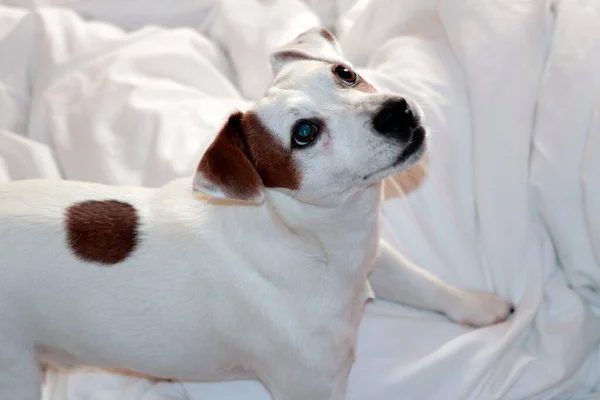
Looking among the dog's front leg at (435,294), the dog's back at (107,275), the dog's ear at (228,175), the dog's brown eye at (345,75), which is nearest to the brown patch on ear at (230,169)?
the dog's ear at (228,175)

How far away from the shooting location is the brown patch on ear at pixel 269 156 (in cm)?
197

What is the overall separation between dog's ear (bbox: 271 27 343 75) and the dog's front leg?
27.7 inches

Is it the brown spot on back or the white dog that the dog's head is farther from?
the brown spot on back

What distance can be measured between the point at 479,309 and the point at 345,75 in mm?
1008

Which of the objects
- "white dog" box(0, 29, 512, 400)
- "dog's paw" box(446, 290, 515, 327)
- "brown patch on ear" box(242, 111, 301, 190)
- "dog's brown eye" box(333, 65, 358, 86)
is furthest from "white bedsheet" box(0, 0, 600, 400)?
"brown patch on ear" box(242, 111, 301, 190)

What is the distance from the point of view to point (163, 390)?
2.49m

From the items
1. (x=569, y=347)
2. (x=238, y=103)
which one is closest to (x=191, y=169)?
(x=238, y=103)

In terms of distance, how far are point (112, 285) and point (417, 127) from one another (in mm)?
993

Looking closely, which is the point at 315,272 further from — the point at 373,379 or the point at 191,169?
the point at 191,169

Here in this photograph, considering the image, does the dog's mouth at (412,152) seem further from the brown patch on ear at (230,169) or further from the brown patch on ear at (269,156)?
the brown patch on ear at (230,169)

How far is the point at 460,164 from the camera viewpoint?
262 cm

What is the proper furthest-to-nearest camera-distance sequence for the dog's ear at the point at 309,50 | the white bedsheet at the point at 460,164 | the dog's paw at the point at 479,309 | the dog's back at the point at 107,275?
1. the dog's paw at the point at 479,309
2. the white bedsheet at the point at 460,164
3. the dog's ear at the point at 309,50
4. the dog's back at the point at 107,275

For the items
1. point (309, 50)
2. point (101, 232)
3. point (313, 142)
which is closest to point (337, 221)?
point (313, 142)

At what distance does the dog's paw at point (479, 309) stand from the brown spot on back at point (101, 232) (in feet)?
3.87
